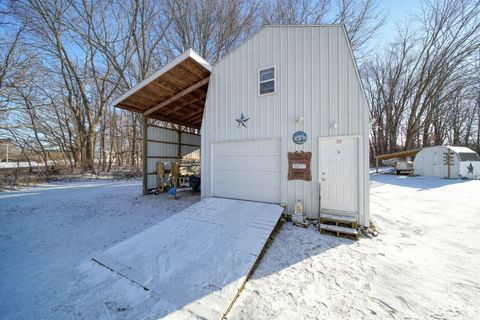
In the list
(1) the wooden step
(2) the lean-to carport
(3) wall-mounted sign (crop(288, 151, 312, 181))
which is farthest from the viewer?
(2) the lean-to carport

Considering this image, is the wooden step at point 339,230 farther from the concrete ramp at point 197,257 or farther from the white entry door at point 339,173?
the concrete ramp at point 197,257

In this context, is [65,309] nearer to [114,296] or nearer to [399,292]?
[114,296]

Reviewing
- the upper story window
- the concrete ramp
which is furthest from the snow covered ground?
the upper story window

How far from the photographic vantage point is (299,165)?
4684 millimetres

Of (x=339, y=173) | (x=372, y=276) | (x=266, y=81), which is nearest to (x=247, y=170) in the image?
(x=339, y=173)

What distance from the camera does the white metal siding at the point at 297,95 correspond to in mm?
4203

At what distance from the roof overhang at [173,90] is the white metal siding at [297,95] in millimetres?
865

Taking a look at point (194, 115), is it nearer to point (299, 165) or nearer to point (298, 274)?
point (299, 165)

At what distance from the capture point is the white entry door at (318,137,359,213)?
423 cm

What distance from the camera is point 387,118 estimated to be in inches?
869

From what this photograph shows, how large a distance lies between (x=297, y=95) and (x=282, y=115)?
0.64 meters

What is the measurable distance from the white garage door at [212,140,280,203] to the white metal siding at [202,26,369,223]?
0.23 meters

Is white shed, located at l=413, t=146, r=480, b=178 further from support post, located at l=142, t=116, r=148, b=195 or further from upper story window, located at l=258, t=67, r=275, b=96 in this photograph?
support post, located at l=142, t=116, r=148, b=195

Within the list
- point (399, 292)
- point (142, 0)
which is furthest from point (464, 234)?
point (142, 0)
